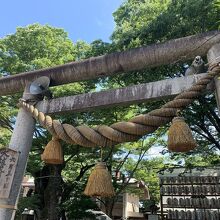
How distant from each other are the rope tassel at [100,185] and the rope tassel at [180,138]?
66 cm

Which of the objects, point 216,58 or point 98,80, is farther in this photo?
point 98,80

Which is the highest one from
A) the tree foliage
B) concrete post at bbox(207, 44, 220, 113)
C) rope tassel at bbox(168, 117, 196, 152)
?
the tree foliage

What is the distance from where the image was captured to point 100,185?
8.29 ft

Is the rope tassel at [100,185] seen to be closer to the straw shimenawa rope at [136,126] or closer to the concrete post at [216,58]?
the straw shimenawa rope at [136,126]

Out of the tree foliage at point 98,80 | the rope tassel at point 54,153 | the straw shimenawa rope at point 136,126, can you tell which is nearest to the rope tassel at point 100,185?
the straw shimenawa rope at point 136,126

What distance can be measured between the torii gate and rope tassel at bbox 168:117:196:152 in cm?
85

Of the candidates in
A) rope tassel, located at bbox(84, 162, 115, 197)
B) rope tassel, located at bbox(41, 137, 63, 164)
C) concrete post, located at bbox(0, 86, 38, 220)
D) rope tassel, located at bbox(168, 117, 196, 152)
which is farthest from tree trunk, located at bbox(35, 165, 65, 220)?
rope tassel, located at bbox(168, 117, 196, 152)

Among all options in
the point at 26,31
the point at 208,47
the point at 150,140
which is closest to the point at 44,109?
the point at 208,47

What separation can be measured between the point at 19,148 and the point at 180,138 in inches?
95.6

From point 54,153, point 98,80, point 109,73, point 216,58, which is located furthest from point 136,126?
point 98,80

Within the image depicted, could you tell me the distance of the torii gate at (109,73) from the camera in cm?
345

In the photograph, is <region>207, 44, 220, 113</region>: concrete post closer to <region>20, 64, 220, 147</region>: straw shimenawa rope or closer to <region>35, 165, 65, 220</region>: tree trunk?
<region>20, 64, 220, 147</region>: straw shimenawa rope

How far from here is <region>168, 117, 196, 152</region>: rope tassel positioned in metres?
2.39

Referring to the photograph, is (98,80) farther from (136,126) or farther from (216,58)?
(136,126)
